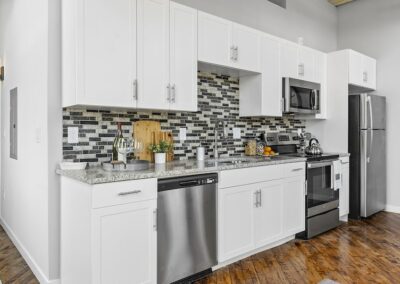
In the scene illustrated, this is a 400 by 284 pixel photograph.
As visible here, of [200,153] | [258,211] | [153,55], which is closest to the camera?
[153,55]

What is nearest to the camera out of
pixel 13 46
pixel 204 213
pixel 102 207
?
pixel 102 207

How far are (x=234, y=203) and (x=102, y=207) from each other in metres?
1.21

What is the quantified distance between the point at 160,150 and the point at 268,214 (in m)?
1.21

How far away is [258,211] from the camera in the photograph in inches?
115

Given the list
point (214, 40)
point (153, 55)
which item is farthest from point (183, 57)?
point (214, 40)

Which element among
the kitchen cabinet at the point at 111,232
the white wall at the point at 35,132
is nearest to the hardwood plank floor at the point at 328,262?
the kitchen cabinet at the point at 111,232

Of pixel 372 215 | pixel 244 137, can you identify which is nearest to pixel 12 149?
pixel 244 137

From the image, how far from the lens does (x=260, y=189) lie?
2.93 m

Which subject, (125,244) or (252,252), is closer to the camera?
(125,244)

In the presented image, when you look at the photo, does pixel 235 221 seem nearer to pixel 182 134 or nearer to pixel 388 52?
pixel 182 134

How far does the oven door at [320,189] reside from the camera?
11.5ft

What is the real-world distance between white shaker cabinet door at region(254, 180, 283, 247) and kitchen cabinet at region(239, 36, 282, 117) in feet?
2.98

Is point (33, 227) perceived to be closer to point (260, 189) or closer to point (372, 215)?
point (260, 189)

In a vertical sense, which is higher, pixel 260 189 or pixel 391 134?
pixel 391 134
